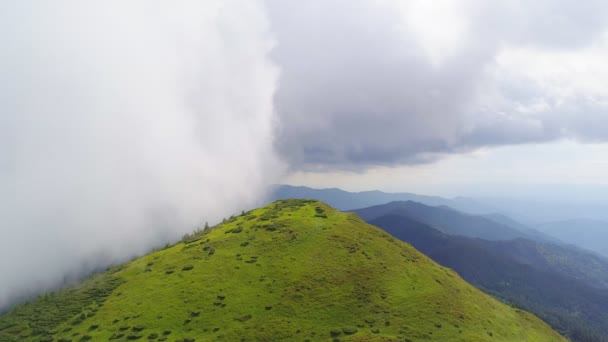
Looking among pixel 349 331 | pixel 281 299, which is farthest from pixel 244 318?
pixel 349 331

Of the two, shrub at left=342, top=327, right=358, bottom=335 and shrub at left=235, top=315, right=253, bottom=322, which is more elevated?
shrub at left=235, top=315, right=253, bottom=322

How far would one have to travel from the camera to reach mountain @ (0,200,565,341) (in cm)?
7862

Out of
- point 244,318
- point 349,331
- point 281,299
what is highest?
point 281,299

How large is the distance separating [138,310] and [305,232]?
54.0 m

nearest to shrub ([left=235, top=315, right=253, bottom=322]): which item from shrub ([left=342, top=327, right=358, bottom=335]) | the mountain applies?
the mountain

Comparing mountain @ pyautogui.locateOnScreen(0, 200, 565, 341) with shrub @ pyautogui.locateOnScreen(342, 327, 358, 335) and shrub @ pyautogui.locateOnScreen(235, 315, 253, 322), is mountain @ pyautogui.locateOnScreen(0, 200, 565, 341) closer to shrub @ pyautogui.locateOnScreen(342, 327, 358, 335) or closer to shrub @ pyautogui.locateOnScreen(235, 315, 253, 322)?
shrub @ pyautogui.locateOnScreen(235, 315, 253, 322)

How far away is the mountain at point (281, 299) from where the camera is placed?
258ft

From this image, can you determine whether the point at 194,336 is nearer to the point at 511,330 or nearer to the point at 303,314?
the point at 303,314

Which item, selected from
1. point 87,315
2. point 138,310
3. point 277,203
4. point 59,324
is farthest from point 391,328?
point 277,203

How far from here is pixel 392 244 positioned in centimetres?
12188

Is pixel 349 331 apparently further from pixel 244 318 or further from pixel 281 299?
pixel 244 318

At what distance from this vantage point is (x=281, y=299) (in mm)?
87812

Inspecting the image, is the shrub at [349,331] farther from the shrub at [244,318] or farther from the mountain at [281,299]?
the shrub at [244,318]

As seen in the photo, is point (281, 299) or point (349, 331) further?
point (281, 299)
